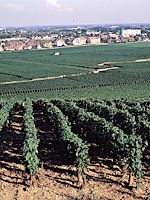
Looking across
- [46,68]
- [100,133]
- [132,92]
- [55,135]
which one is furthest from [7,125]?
[46,68]

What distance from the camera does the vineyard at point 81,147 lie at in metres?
21.4

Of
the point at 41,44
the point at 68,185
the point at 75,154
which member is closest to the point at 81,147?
the point at 75,154

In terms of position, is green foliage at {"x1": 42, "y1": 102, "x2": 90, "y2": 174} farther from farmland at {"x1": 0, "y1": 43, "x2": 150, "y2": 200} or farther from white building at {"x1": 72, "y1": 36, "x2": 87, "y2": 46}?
white building at {"x1": 72, "y1": 36, "x2": 87, "y2": 46}

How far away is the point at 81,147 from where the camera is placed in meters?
21.9

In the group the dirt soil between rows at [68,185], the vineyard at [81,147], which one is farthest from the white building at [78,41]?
the dirt soil between rows at [68,185]

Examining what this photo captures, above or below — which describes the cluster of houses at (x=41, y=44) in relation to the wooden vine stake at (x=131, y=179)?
above

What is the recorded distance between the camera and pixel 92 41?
195375 millimetres

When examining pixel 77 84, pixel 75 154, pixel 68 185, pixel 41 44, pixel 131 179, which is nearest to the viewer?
pixel 131 179

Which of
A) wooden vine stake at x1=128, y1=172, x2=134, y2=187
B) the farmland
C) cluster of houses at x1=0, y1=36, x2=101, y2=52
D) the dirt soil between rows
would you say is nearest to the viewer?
the dirt soil between rows

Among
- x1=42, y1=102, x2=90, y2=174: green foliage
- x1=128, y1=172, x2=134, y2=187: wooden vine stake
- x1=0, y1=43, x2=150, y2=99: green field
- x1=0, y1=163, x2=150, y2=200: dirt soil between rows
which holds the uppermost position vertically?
x1=42, y1=102, x2=90, y2=174: green foliage

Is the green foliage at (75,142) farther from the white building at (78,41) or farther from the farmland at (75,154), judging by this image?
the white building at (78,41)

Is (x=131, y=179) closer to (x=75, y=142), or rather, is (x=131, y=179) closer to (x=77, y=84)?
(x=75, y=142)

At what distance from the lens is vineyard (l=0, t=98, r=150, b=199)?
21438 mm

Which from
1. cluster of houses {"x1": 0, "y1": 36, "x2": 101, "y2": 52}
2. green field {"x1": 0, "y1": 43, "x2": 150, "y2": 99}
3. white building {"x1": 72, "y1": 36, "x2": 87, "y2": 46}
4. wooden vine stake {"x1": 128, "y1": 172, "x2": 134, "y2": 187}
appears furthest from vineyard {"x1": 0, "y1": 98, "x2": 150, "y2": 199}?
white building {"x1": 72, "y1": 36, "x2": 87, "y2": 46}
